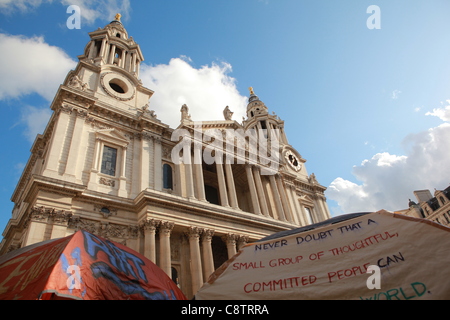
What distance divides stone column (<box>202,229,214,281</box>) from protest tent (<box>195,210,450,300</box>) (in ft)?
42.9

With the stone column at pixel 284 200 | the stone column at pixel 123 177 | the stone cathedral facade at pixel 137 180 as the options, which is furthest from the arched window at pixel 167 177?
the stone column at pixel 284 200

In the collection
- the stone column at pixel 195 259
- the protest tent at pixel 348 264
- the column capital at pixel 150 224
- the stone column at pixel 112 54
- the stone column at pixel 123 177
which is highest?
the stone column at pixel 112 54

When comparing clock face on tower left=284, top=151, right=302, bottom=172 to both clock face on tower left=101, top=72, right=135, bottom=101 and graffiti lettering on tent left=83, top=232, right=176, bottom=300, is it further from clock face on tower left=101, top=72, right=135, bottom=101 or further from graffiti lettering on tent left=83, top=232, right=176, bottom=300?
graffiti lettering on tent left=83, top=232, right=176, bottom=300

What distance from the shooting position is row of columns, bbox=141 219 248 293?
15.7 meters

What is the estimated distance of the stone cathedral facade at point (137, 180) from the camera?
15.9 metres

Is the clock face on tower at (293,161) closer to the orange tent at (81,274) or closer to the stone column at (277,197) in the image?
the stone column at (277,197)

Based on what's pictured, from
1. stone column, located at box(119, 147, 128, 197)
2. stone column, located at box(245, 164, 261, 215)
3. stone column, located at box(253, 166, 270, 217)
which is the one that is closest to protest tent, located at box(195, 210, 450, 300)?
stone column, located at box(119, 147, 128, 197)

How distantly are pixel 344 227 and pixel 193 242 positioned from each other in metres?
14.1

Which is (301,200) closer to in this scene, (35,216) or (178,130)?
(178,130)

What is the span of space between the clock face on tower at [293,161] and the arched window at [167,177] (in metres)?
17.9

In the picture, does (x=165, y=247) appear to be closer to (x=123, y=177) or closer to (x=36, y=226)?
(x=123, y=177)

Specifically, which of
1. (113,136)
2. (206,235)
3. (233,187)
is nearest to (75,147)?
(113,136)

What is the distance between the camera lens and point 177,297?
523 centimetres
